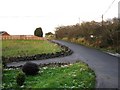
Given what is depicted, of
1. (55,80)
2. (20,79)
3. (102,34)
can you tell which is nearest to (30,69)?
(20,79)

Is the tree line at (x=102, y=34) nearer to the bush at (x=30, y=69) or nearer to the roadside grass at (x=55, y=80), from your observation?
the bush at (x=30, y=69)

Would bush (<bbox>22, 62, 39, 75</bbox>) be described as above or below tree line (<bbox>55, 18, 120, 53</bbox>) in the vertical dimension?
below

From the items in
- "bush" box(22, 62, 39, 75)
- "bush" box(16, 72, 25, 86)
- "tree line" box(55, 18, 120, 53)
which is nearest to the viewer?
"bush" box(16, 72, 25, 86)

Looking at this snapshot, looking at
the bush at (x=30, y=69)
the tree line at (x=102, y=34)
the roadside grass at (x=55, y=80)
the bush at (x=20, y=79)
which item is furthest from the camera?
the tree line at (x=102, y=34)

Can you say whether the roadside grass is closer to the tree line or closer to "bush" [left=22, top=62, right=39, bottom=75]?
"bush" [left=22, top=62, right=39, bottom=75]

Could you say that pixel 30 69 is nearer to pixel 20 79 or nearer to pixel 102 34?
pixel 20 79

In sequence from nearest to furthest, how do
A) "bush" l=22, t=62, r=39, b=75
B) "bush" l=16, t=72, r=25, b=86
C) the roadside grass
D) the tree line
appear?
1. the roadside grass
2. "bush" l=16, t=72, r=25, b=86
3. "bush" l=22, t=62, r=39, b=75
4. the tree line

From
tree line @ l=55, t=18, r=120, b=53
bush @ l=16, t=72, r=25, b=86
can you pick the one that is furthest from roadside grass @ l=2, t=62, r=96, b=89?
tree line @ l=55, t=18, r=120, b=53

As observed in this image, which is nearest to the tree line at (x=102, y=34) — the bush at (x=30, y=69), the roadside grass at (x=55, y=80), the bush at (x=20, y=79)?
the bush at (x=30, y=69)

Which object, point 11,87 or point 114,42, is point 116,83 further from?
point 114,42

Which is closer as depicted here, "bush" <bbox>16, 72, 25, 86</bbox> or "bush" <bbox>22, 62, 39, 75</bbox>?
"bush" <bbox>16, 72, 25, 86</bbox>

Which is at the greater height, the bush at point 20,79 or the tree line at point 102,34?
the tree line at point 102,34

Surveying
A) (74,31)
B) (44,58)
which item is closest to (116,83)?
(44,58)

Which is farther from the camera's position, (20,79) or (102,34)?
(102,34)
